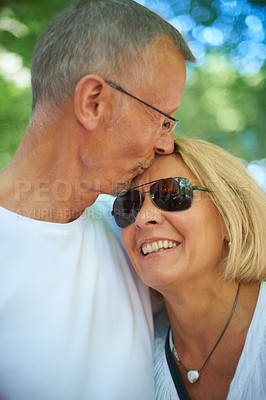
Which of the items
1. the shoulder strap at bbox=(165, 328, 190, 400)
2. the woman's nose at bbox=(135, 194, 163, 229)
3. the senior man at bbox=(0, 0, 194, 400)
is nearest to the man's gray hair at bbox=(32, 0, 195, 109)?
the senior man at bbox=(0, 0, 194, 400)

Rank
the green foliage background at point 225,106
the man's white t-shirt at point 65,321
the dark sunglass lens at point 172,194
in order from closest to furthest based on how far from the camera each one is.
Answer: the man's white t-shirt at point 65,321 < the dark sunglass lens at point 172,194 < the green foliage background at point 225,106

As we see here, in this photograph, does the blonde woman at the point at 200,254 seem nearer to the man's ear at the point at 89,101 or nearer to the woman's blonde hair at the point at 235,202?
the woman's blonde hair at the point at 235,202

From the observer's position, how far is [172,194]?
1.94 metres

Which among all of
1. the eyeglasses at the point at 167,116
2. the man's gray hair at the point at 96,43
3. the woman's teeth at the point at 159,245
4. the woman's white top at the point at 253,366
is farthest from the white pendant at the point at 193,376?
the man's gray hair at the point at 96,43

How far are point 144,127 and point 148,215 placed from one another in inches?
19.2

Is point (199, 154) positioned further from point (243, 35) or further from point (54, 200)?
point (243, 35)

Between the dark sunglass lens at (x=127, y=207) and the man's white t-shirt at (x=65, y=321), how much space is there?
0.74 feet

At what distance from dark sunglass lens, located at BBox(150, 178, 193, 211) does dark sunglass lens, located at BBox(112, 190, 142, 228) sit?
118mm

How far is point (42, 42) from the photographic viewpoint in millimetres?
2059

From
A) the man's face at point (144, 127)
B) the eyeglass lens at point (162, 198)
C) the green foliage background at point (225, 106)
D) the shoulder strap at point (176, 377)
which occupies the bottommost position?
the shoulder strap at point (176, 377)

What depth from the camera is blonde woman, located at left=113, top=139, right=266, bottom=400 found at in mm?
1912

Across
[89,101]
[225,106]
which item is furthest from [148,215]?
[225,106]

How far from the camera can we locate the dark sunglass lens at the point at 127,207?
2.05 meters

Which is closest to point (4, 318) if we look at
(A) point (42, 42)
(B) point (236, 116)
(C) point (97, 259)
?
(C) point (97, 259)
